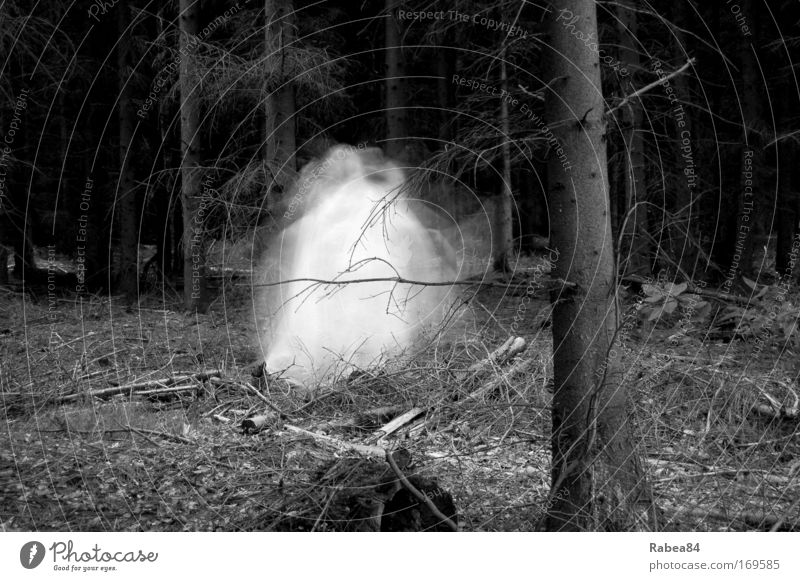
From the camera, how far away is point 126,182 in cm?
1641

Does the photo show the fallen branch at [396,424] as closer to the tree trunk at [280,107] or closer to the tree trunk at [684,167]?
the tree trunk at [280,107]

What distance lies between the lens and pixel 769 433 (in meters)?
6.76

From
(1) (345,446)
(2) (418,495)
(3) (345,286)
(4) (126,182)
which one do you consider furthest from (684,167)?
(4) (126,182)

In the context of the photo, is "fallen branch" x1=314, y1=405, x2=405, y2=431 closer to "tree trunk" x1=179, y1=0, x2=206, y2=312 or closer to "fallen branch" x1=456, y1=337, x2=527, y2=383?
"fallen branch" x1=456, y1=337, x2=527, y2=383

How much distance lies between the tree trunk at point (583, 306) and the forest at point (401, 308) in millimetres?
16

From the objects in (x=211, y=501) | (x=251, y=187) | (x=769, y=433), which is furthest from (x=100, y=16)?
(x=769, y=433)

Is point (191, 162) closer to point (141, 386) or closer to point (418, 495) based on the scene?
point (141, 386)

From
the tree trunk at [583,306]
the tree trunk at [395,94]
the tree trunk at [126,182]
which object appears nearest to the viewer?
the tree trunk at [583,306]

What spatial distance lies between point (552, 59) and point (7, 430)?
17.7ft

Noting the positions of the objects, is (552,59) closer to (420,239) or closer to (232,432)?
(232,432)

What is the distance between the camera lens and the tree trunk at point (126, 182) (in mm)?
16250

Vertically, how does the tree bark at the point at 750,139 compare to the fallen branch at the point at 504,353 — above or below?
above

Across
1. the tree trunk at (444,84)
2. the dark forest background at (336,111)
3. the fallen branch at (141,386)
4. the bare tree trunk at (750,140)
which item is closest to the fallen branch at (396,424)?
the fallen branch at (141,386)

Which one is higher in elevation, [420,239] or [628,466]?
[420,239]
